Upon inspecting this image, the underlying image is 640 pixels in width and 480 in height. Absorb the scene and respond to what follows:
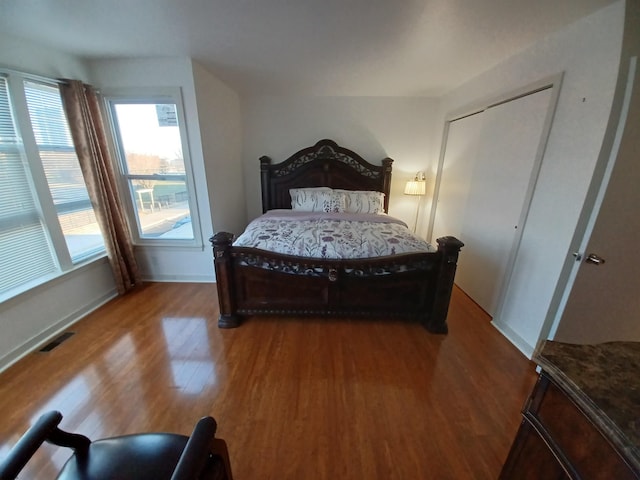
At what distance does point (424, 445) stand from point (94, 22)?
3.32m

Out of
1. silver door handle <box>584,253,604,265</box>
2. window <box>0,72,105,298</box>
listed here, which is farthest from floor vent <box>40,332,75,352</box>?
silver door handle <box>584,253,604,265</box>

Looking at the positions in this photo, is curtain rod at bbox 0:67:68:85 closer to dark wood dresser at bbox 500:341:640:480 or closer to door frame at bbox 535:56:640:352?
dark wood dresser at bbox 500:341:640:480

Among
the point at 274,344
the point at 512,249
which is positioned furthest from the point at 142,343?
the point at 512,249

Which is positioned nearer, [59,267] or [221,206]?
[59,267]

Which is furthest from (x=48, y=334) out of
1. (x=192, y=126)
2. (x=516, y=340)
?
(x=516, y=340)

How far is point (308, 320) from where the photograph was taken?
7.29ft

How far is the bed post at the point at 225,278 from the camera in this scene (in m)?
1.97

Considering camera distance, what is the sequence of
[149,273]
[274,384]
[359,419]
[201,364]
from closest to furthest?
1. [359,419]
2. [274,384]
3. [201,364]
4. [149,273]

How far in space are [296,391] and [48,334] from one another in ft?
6.98

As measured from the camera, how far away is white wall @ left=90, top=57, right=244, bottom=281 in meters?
2.31

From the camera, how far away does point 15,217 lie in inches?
71.9

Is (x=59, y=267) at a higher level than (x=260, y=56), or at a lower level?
lower

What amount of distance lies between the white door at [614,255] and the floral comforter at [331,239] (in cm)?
93

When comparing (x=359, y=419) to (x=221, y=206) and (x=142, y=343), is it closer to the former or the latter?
(x=142, y=343)
